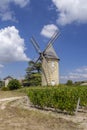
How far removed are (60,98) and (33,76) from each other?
177 feet

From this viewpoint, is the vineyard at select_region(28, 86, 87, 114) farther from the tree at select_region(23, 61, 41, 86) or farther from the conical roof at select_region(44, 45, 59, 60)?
the tree at select_region(23, 61, 41, 86)

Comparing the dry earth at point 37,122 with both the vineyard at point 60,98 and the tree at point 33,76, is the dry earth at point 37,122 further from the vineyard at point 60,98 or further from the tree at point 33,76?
the tree at point 33,76

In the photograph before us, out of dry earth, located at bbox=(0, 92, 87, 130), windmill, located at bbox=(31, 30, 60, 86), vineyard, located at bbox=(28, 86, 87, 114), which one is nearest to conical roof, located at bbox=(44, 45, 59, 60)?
windmill, located at bbox=(31, 30, 60, 86)

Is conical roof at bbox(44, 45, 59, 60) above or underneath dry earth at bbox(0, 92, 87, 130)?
above

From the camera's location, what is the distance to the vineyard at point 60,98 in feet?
77.8

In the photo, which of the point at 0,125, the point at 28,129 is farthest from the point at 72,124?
the point at 0,125

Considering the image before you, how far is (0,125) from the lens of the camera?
18.3 meters

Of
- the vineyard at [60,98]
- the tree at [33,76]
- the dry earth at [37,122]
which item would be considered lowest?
the dry earth at [37,122]

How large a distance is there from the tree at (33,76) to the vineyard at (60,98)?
1904 inches

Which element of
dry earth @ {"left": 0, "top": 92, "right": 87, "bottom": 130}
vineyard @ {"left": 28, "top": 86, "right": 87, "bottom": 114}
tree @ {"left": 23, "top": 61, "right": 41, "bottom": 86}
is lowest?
dry earth @ {"left": 0, "top": 92, "right": 87, "bottom": 130}

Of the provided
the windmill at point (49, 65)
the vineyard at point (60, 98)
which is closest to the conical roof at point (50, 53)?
the windmill at point (49, 65)

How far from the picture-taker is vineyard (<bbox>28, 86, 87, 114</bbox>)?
23.7m

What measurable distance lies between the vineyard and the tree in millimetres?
48371

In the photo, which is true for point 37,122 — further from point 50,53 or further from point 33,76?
point 33,76
